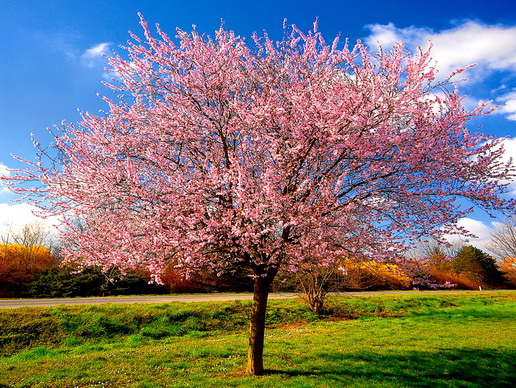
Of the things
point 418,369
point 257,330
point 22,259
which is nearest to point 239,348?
point 257,330

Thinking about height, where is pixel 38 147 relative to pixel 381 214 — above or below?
above

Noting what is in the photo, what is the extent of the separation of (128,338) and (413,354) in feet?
41.8

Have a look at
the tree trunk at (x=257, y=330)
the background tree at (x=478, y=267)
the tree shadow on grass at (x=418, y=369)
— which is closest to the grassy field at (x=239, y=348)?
the tree shadow on grass at (x=418, y=369)

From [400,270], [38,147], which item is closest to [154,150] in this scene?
[38,147]

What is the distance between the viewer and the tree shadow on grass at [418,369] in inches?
348

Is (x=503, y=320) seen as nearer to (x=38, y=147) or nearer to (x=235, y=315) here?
(x=235, y=315)

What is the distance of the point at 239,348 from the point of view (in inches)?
492

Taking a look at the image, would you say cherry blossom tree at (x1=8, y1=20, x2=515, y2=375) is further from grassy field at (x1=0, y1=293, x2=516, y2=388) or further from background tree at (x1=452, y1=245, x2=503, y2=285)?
background tree at (x1=452, y1=245, x2=503, y2=285)

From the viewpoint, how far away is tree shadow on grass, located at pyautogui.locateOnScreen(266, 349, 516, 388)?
8844mm

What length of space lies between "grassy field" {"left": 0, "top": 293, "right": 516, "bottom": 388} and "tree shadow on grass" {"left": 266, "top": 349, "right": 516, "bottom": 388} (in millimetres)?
30

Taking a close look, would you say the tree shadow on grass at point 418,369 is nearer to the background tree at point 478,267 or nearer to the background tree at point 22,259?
the background tree at point 22,259

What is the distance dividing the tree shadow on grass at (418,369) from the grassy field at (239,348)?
30 mm

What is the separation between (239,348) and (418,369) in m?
6.03

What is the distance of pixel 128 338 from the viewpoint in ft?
53.8
